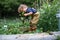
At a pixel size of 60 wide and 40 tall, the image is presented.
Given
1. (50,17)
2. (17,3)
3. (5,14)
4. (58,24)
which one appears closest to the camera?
(58,24)

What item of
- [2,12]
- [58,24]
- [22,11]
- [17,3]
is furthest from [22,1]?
[58,24]

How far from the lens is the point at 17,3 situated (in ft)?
45.4

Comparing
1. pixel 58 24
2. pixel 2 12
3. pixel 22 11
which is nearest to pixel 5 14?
pixel 2 12

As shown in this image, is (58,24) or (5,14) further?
(5,14)

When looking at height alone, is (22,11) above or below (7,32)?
above

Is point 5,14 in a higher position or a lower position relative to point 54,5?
lower

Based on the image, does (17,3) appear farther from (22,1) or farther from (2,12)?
(2,12)

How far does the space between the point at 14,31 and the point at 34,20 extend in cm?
71

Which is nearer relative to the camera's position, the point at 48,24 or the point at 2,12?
the point at 48,24

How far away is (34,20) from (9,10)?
621cm

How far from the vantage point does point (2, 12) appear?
14.7 meters

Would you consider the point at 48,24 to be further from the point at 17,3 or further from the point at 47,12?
the point at 17,3

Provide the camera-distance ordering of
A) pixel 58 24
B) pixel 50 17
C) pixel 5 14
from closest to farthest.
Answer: pixel 58 24 < pixel 50 17 < pixel 5 14

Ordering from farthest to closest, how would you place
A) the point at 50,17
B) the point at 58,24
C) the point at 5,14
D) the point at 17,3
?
the point at 5,14
the point at 17,3
the point at 50,17
the point at 58,24
